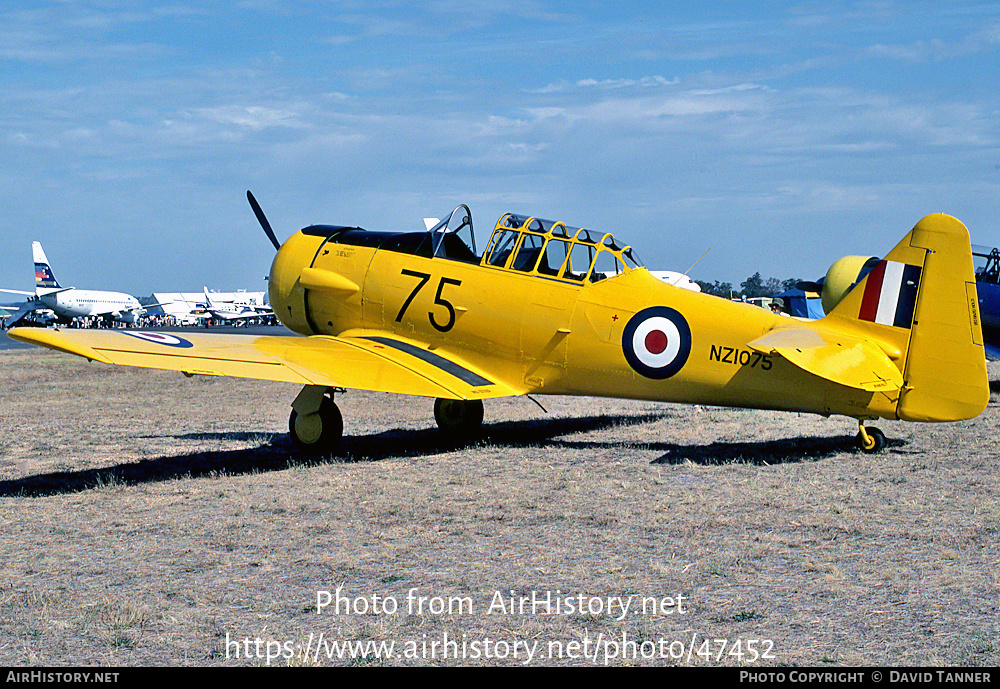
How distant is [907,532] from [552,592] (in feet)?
7.90

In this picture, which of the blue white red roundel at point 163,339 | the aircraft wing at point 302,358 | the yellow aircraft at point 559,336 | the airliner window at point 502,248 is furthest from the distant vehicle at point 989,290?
the blue white red roundel at point 163,339

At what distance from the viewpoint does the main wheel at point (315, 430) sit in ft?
30.8

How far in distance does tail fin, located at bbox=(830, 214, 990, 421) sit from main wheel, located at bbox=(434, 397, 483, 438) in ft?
14.7

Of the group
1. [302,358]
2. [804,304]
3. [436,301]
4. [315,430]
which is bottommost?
[315,430]

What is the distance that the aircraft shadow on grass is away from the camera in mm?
8148

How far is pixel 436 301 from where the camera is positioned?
9.95 m

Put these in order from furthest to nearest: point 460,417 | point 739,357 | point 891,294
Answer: point 460,417
point 739,357
point 891,294

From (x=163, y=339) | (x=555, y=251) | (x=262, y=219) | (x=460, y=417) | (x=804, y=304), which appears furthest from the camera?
(x=804, y=304)

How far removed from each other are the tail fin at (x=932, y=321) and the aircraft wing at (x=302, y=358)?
3.61 m

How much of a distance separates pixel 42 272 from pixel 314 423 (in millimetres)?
83904

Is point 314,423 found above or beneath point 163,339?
beneath

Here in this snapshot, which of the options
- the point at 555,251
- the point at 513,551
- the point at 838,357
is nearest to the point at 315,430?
the point at 555,251

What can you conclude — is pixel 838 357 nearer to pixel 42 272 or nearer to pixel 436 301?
pixel 436 301
